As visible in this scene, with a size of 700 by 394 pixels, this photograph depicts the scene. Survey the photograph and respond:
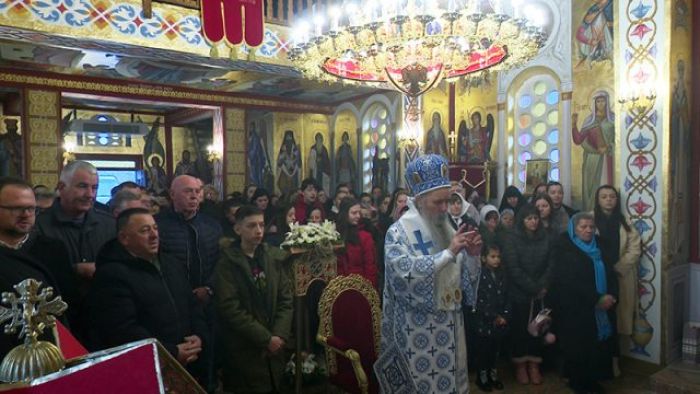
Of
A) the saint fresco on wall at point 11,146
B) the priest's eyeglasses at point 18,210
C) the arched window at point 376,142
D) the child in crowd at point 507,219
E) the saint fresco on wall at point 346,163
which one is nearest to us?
the priest's eyeglasses at point 18,210

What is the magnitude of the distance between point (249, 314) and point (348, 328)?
647 mm

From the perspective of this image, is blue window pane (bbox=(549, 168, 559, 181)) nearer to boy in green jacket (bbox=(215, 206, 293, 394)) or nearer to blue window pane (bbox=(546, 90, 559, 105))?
blue window pane (bbox=(546, 90, 559, 105))

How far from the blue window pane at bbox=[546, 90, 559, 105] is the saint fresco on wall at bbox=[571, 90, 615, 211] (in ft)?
1.79

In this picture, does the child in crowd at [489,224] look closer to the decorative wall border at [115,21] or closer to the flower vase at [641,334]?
the flower vase at [641,334]

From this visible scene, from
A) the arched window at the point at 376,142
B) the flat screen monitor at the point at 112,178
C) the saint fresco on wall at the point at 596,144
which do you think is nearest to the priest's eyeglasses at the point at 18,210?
the saint fresco on wall at the point at 596,144

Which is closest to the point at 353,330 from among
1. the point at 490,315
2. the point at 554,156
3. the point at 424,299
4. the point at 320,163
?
the point at 424,299

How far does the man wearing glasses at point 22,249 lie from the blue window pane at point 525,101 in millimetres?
6908

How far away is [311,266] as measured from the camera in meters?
3.77

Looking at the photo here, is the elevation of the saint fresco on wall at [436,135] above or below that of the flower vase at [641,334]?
above

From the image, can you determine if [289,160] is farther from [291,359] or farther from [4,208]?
[4,208]

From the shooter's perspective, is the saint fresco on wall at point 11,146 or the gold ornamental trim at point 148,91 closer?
the gold ornamental trim at point 148,91

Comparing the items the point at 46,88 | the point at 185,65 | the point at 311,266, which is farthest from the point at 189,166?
the point at 311,266

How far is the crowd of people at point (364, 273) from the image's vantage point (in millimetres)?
2426

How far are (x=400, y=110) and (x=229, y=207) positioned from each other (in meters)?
5.32
